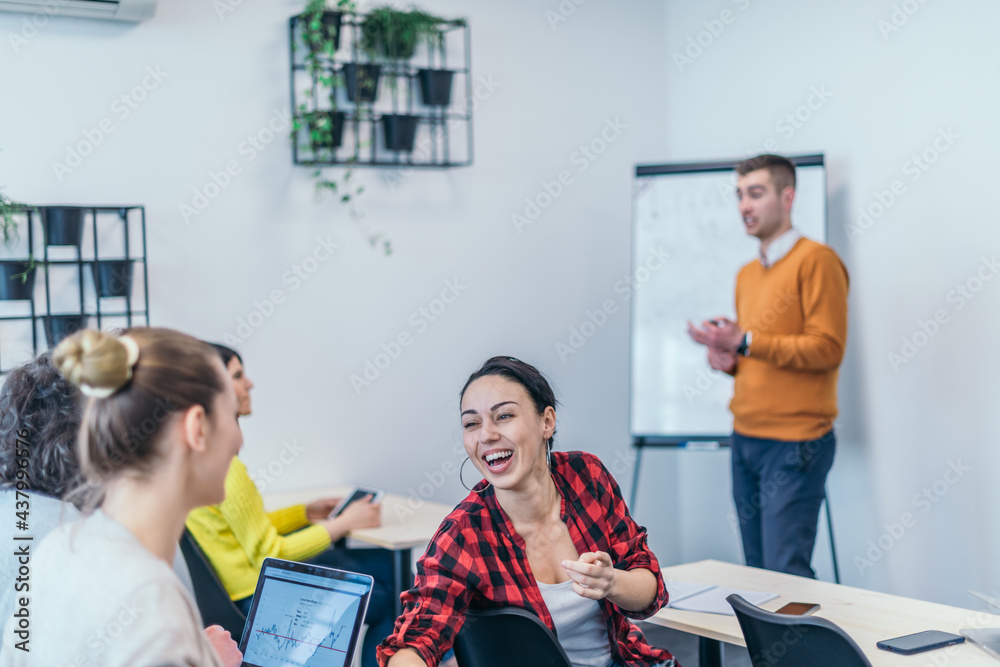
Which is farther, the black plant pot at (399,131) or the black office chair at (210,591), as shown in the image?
the black plant pot at (399,131)

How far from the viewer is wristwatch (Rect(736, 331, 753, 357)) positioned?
333 cm

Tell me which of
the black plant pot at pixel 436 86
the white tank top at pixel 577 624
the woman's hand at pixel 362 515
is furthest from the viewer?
the black plant pot at pixel 436 86

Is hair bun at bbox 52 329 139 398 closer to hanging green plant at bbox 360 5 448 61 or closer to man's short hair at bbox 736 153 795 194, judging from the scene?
man's short hair at bbox 736 153 795 194

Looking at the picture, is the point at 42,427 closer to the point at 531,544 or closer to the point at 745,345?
the point at 531,544

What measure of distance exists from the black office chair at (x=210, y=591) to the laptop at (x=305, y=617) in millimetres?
945

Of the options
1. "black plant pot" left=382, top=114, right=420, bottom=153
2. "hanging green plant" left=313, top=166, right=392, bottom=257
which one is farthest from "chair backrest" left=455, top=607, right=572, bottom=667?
"black plant pot" left=382, top=114, right=420, bottom=153

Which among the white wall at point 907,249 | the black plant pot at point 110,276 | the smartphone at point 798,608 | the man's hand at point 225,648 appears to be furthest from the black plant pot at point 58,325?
the white wall at point 907,249

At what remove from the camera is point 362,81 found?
376cm

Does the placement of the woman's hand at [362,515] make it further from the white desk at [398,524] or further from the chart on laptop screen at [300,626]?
the chart on laptop screen at [300,626]

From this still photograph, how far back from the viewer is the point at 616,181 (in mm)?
4555

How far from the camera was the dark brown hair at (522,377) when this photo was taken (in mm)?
2090

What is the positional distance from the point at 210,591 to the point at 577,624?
110 cm

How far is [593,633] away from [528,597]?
7.8 inches

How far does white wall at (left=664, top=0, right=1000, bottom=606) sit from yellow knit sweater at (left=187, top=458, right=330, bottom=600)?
2347mm
